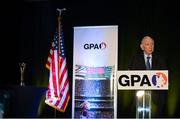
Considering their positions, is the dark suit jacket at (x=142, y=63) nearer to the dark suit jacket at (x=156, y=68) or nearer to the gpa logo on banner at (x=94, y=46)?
the dark suit jacket at (x=156, y=68)

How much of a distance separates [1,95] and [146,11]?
184 inches

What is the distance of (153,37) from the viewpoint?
681 cm

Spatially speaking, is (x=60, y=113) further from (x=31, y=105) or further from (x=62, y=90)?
(x=31, y=105)

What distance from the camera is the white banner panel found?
6.89 meters

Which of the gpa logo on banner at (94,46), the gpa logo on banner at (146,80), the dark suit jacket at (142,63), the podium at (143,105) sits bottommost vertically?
the podium at (143,105)

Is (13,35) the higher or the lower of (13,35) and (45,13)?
the lower

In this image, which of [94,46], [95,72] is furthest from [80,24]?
[95,72]

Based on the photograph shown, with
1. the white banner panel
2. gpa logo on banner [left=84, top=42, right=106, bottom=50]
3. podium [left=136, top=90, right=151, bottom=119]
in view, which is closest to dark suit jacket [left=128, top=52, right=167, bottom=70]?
the white banner panel

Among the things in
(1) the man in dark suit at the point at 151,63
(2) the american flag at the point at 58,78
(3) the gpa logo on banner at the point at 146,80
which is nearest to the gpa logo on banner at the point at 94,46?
(2) the american flag at the point at 58,78

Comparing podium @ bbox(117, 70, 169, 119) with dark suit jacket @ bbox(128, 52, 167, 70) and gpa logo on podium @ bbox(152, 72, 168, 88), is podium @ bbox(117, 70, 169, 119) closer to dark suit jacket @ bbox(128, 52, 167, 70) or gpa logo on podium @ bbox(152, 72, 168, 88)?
gpa logo on podium @ bbox(152, 72, 168, 88)

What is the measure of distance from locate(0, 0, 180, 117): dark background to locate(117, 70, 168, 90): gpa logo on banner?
16 centimetres

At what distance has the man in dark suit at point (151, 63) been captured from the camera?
6625 mm

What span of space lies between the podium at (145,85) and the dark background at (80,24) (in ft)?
0.62

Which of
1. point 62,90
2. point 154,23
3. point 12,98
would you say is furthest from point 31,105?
point 154,23
